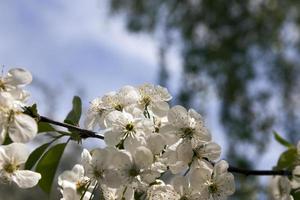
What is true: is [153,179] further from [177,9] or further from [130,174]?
[177,9]

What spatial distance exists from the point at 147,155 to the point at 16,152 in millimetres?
227

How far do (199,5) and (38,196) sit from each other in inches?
259

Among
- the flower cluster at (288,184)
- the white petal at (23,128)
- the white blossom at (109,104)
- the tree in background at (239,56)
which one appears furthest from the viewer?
the tree in background at (239,56)

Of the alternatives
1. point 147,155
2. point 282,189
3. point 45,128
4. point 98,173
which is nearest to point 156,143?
point 147,155

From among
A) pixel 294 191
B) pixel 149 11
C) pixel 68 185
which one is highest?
pixel 149 11

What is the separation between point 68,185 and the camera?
1243 mm

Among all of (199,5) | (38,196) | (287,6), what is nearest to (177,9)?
(199,5)

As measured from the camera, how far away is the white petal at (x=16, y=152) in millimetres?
1064

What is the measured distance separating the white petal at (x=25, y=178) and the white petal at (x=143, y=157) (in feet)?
0.63

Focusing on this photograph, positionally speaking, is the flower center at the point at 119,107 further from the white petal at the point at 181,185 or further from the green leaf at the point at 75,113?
the white petal at the point at 181,185

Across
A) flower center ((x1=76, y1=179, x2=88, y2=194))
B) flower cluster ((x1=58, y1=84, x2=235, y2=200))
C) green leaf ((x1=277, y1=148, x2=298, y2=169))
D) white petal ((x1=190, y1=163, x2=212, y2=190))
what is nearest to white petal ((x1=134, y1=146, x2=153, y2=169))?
flower cluster ((x1=58, y1=84, x2=235, y2=200))

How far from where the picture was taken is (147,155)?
1.06 m

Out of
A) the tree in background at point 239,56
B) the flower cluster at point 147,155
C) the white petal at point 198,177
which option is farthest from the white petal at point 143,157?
the tree in background at point 239,56

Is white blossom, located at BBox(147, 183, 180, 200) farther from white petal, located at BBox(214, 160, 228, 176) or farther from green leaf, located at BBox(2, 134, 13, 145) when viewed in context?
green leaf, located at BBox(2, 134, 13, 145)
